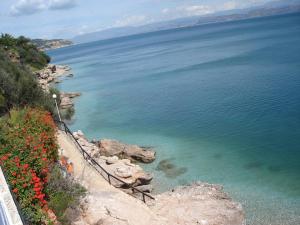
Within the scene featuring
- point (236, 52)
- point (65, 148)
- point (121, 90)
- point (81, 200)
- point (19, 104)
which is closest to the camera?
point (81, 200)

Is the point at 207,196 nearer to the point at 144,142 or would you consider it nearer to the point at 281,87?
the point at 144,142

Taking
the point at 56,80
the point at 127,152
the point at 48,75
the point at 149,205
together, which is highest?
the point at 48,75

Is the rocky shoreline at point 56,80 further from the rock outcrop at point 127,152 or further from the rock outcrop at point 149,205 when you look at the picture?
the rock outcrop at point 149,205

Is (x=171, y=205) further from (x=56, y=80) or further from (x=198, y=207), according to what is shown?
(x=56, y=80)

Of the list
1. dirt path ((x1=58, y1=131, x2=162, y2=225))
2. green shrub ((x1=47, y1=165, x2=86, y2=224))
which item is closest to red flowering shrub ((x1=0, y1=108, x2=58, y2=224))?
green shrub ((x1=47, y1=165, x2=86, y2=224))

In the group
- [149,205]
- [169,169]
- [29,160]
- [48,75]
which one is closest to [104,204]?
[149,205]

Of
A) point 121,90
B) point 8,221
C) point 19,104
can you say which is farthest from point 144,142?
point 121,90

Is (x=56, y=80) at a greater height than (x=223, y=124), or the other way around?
(x=56, y=80)
